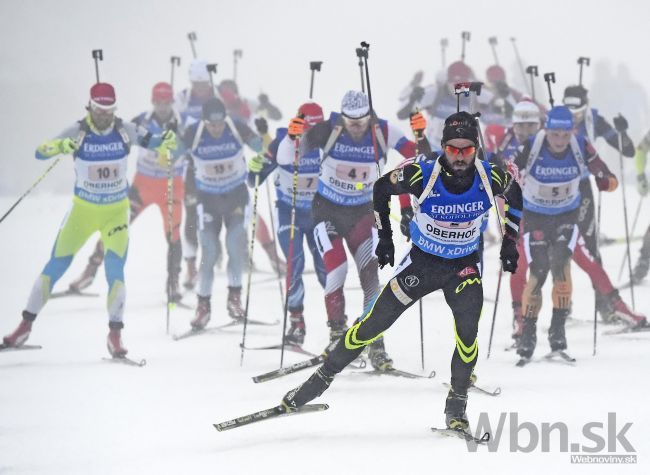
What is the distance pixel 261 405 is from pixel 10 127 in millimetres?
31382

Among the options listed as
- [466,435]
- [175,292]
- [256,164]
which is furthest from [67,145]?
[466,435]

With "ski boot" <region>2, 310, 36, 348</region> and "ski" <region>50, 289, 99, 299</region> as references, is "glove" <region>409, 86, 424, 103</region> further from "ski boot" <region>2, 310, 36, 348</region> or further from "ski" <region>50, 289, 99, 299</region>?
"ski boot" <region>2, 310, 36, 348</region>

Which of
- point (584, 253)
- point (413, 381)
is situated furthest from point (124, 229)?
point (584, 253)

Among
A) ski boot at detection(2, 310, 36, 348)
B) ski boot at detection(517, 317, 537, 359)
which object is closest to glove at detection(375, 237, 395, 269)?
ski boot at detection(517, 317, 537, 359)

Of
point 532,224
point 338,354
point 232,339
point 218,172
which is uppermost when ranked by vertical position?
point 218,172

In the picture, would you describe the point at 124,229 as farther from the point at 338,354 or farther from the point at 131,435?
the point at 338,354

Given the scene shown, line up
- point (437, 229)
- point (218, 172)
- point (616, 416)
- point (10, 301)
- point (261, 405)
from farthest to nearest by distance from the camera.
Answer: point (10, 301) < point (218, 172) < point (261, 405) < point (616, 416) < point (437, 229)

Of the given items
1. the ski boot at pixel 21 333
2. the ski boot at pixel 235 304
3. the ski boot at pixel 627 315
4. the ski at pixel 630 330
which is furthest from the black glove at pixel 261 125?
the ski at pixel 630 330

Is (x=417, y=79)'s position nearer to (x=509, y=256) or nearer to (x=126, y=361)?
(x=126, y=361)

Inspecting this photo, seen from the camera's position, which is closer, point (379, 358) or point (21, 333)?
point (379, 358)

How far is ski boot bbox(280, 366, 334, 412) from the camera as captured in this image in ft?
17.4

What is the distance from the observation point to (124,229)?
8.01 m

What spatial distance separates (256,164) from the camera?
26.1ft

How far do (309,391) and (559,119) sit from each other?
3.71m
